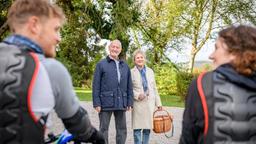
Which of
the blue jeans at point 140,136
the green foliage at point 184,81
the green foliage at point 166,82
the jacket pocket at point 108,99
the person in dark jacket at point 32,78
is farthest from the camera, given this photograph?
the green foliage at point 166,82

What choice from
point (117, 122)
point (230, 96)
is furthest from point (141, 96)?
point (230, 96)

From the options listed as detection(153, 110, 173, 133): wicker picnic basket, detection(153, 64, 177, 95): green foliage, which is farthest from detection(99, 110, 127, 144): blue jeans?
detection(153, 64, 177, 95): green foliage

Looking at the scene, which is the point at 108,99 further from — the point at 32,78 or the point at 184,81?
the point at 184,81

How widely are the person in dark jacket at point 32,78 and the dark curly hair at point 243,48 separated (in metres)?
0.86

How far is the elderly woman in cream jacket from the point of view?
8328 mm

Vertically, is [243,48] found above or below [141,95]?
above

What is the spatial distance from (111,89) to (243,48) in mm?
5201

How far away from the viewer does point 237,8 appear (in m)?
38.7

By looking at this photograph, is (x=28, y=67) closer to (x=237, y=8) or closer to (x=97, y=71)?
(x=97, y=71)

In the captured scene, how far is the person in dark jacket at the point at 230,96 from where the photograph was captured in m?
2.77

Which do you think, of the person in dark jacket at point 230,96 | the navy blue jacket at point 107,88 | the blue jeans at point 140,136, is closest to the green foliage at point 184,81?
the blue jeans at point 140,136

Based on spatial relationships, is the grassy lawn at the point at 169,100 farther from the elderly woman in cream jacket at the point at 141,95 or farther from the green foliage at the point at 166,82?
the elderly woman in cream jacket at the point at 141,95

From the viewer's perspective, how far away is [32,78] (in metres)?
2.38

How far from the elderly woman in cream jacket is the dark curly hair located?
546cm
